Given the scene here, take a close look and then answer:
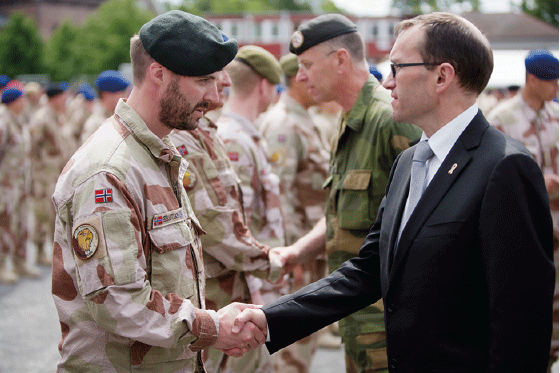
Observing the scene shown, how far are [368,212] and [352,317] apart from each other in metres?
0.62

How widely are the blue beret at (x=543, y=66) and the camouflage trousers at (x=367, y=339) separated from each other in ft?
10.5

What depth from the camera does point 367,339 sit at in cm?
335

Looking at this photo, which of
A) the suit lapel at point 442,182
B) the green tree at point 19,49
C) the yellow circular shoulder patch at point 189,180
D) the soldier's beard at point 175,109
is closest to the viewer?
the suit lapel at point 442,182

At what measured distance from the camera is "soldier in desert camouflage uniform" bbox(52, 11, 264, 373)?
6.71 feet

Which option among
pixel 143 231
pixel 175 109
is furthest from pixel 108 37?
pixel 143 231

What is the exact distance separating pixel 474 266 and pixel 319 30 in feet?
7.51

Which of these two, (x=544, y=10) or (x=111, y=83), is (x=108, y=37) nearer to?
(x=544, y=10)

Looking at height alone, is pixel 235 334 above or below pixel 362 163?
below

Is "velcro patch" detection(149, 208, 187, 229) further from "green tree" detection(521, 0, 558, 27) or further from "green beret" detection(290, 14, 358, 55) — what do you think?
"green tree" detection(521, 0, 558, 27)

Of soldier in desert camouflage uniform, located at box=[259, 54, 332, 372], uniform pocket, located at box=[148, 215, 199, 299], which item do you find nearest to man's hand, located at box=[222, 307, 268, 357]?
uniform pocket, located at box=[148, 215, 199, 299]

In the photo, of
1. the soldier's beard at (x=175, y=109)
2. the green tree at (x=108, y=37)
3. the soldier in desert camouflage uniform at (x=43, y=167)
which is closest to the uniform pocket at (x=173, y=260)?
the soldier's beard at (x=175, y=109)

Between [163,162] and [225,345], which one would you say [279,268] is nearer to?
[225,345]

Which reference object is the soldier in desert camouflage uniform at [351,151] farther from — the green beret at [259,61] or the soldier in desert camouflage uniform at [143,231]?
the soldier in desert camouflage uniform at [143,231]

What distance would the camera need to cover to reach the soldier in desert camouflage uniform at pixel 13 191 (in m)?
8.55
